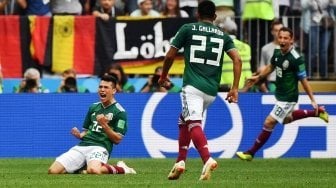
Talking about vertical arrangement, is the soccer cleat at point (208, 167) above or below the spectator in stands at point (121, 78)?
above

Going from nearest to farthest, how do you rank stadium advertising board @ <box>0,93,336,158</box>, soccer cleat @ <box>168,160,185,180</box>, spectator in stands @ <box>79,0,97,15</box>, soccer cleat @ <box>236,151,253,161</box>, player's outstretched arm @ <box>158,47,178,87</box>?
1. soccer cleat @ <box>168,160,185,180</box>
2. player's outstretched arm @ <box>158,47,178,87</box>
3. soccer cleat @ <box>236,151,253,161</box>
4. stadium advertising board @ <box>0,93,336,158</box>
5. spectator in stands @ <box>79,0,97,15</box>

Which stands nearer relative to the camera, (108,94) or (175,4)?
(108,94)

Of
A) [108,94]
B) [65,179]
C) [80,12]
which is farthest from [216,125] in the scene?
[65,179]

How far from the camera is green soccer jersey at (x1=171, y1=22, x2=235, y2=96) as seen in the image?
14.5 m

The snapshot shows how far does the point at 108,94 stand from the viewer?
16.1 metres

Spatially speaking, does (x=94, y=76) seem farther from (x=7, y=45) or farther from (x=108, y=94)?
(x=108, y=94)

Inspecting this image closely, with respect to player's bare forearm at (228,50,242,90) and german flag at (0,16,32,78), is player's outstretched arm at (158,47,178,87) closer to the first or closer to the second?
player's bare forearm at (228,50,242,90)

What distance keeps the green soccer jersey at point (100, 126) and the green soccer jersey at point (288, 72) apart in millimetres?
4198

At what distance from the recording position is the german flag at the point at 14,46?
22.8 m

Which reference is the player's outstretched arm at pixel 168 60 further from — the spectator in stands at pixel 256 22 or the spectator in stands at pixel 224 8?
the spectator in stands at pixel 256 22

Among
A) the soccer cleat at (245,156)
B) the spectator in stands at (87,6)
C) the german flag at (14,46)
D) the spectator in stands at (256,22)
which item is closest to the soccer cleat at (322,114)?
the soccer cleat at (245,156)

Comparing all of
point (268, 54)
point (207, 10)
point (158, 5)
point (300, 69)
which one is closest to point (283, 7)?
point (268, 54)

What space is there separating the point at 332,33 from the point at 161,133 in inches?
185

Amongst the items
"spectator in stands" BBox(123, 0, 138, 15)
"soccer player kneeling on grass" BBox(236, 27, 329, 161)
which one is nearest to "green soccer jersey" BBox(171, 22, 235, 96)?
"soccer player kneeling on grass" BBox(236, 27, 329, 161)
